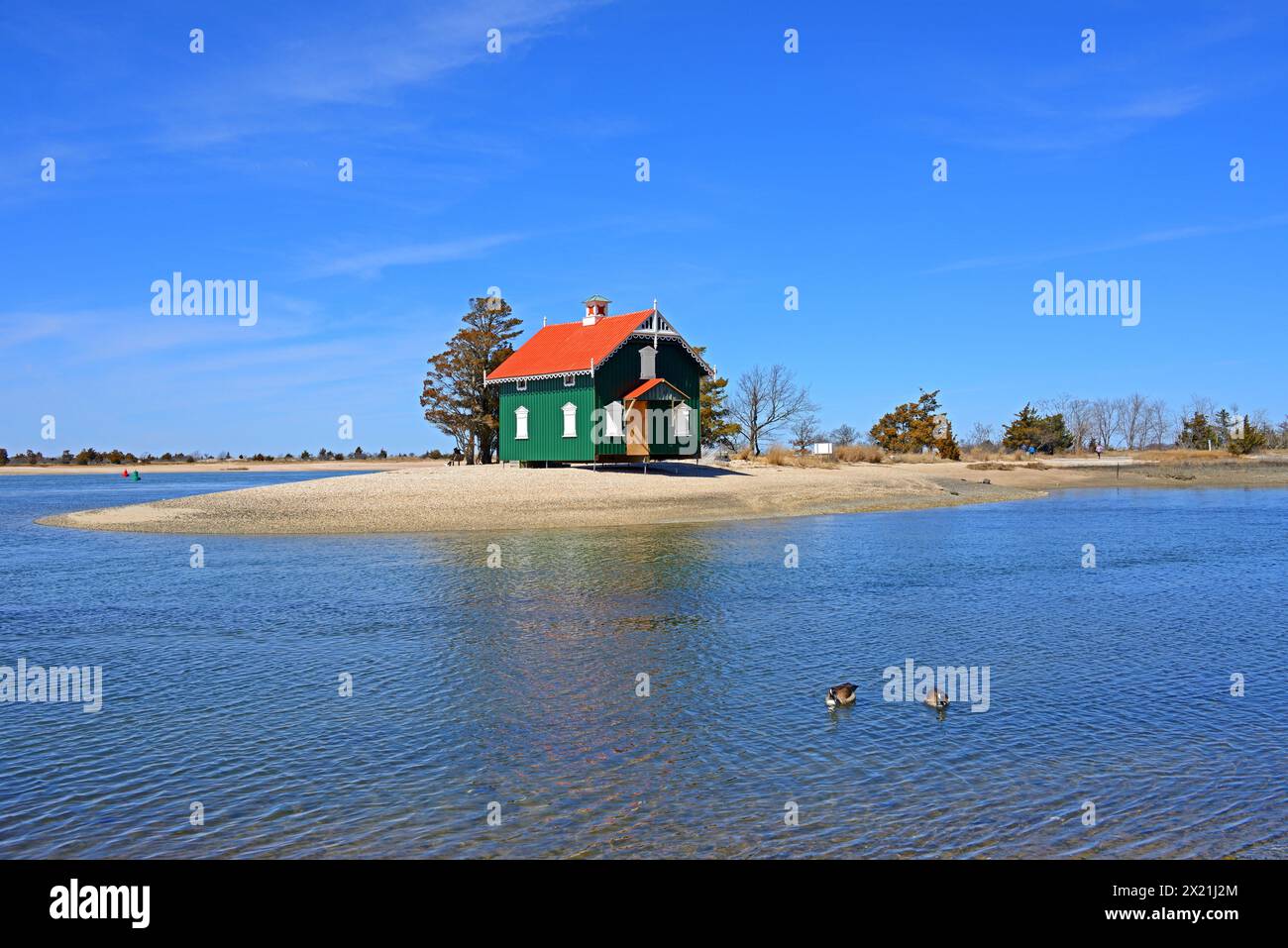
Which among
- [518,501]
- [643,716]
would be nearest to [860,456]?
[518,501]

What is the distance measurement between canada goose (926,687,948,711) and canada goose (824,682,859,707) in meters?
0.85

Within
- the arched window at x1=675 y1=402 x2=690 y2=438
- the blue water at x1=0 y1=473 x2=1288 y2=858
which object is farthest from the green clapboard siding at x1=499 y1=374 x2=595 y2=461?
the blue water at x1=0 y1=473 x2=1288 y2=858

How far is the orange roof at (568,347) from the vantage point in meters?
47.1

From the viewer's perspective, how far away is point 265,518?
116 feet

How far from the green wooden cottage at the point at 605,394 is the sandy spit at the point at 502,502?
1.65m

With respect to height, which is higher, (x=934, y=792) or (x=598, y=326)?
(x=598, y=326)

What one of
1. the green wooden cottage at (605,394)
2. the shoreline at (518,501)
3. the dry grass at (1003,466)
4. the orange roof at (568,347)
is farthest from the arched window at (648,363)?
the dry grass at (1003,466)

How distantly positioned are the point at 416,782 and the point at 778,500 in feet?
113

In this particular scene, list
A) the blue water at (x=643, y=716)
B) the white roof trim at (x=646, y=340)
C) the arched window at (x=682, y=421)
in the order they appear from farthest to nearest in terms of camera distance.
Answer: the arched window at (x=682, y=421), the white roof trim at (x=646, y=340), the blue water at (x=643, y=716)

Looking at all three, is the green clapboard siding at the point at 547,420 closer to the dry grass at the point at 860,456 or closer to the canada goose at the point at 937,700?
the dry grass at the point at 860,456

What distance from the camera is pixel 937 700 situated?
33.7 ft

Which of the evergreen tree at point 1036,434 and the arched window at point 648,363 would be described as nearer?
the arched window at point 648,363
